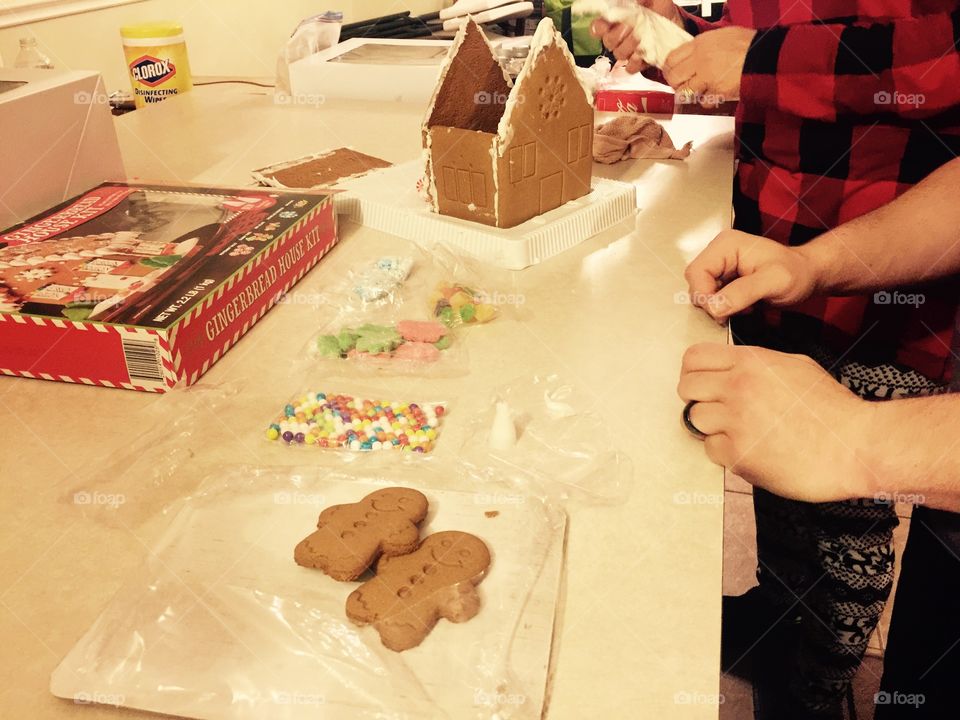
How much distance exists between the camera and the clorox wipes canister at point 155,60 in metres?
1.82

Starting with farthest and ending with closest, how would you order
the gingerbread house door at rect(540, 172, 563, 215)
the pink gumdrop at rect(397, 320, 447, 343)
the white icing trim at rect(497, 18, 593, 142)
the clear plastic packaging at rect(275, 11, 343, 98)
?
the clear plastic packaging at rect(275, 11, 343, 98)
the gingerbread house door at rect(540, 172, 563, 215)
the white icing trim at rect(497, 18, 593, 142)
the pink gumdrop at rect(397, 320, 447, 343)

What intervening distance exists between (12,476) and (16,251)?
0.35 metres

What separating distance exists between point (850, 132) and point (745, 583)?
1.12m

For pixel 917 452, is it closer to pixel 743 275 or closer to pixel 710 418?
pixel 710 418

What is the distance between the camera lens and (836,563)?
1.34m

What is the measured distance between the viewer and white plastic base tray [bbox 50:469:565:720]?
0.51 metres

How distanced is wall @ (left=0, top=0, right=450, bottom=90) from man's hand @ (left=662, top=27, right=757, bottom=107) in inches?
67.6

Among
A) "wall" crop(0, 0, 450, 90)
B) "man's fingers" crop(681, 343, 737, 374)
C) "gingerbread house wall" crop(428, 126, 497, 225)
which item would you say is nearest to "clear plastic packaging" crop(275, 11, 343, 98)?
"wall" crop(0, 0, 450, 90)

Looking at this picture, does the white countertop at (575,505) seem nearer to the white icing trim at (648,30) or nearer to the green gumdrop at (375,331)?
the green gumdrop at (375,331)

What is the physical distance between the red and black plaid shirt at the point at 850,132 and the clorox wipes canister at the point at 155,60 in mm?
1288

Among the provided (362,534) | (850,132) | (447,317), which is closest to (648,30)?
(850,132)

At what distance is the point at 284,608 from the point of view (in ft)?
1.87

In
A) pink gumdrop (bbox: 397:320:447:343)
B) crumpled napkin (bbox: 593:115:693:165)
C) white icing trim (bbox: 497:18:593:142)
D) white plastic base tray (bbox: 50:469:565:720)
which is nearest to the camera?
white plastic base tray (bbox: 50:469:565:720)

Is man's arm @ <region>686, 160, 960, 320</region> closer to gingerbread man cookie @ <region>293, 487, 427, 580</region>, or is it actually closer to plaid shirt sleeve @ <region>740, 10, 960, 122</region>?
plaid shirt sleeve @ <region>740, 10, 960, 122</region>
